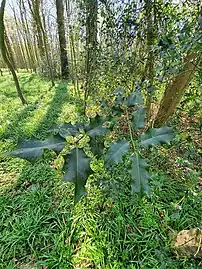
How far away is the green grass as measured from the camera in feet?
4.70

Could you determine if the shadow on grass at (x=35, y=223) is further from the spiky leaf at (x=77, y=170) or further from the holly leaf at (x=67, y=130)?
the spiky leaf at (x=77, y=170)

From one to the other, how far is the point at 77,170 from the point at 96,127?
0.16m

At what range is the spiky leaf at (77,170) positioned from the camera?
1.37ft

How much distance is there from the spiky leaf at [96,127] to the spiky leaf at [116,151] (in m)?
0.05

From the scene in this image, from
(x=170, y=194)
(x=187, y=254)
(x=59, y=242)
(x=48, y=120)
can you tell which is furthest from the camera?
(x=48, y=120)

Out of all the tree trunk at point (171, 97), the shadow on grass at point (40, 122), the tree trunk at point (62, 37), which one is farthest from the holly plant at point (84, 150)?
the tree trunk at point (62, 37)

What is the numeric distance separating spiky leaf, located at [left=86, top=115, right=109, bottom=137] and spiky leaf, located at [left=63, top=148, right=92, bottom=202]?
11cm

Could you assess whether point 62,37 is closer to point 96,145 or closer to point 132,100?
point 132,100

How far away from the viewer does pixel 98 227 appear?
5.30ft

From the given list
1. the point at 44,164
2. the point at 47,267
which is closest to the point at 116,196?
the point at 47,267

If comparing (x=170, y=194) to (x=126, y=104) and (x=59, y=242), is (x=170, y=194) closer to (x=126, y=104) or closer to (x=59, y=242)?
(x=59, y=242)

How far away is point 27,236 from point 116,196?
74cm

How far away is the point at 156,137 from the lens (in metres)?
0.54

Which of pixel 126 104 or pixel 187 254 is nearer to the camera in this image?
pixel 126 104
